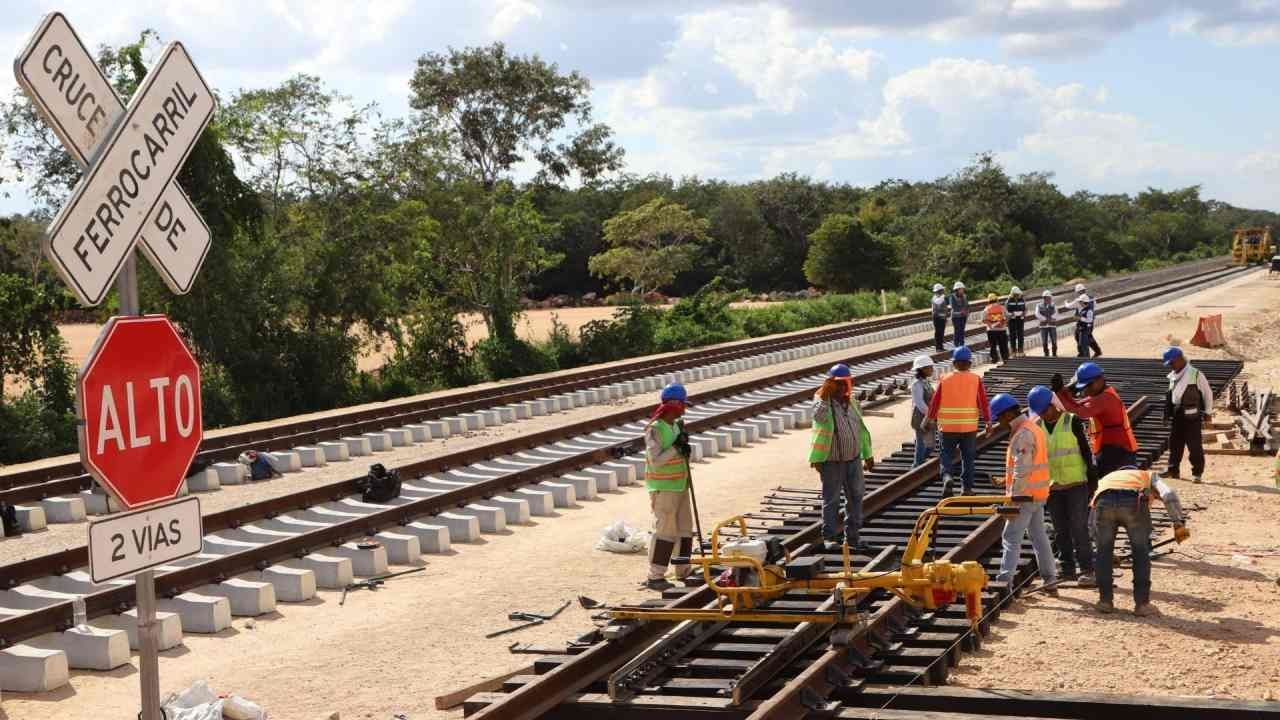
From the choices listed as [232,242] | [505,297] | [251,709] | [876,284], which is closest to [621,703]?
[251,709]

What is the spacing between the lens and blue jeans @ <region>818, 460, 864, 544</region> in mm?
11953

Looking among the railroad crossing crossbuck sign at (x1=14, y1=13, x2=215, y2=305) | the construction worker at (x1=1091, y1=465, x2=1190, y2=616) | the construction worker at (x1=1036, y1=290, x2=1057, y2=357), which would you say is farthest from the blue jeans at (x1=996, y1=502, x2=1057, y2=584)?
the construction worker at (x1=1036, y1=290, x2=1057, y2=357)

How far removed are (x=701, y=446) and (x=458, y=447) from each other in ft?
11.8

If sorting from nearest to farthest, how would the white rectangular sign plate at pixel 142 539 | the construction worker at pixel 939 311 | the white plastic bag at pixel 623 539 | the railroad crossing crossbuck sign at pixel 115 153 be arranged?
the railroad crossing crossbuck sign at pixel 115 153 → the white rectangular sign plate at pixel 142 539 → the white plastic bag at pixel 623 539 → the construction worker at pixel 939 311

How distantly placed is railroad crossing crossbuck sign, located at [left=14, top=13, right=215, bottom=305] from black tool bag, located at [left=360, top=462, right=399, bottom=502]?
31.6ft

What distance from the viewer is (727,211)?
93.9 metres

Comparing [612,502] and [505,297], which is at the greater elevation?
[505,297]

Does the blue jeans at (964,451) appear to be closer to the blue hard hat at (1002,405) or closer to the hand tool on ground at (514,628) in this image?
the blue hard hat at (1002,405)

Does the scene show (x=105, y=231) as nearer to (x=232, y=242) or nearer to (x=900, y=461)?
(x=900, y=461)

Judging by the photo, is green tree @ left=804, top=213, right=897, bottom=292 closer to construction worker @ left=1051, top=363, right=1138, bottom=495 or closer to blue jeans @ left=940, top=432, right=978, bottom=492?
blue jeans @ left=940, top=432, right=978, bottom=492

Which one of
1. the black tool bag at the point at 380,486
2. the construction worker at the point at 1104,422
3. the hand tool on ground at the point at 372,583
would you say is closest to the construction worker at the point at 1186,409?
the construction worker at the point at 1104,422

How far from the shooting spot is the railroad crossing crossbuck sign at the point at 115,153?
4.54 m

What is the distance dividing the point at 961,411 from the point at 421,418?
35.7ft

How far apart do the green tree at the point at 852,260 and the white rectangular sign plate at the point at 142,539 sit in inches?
2660
